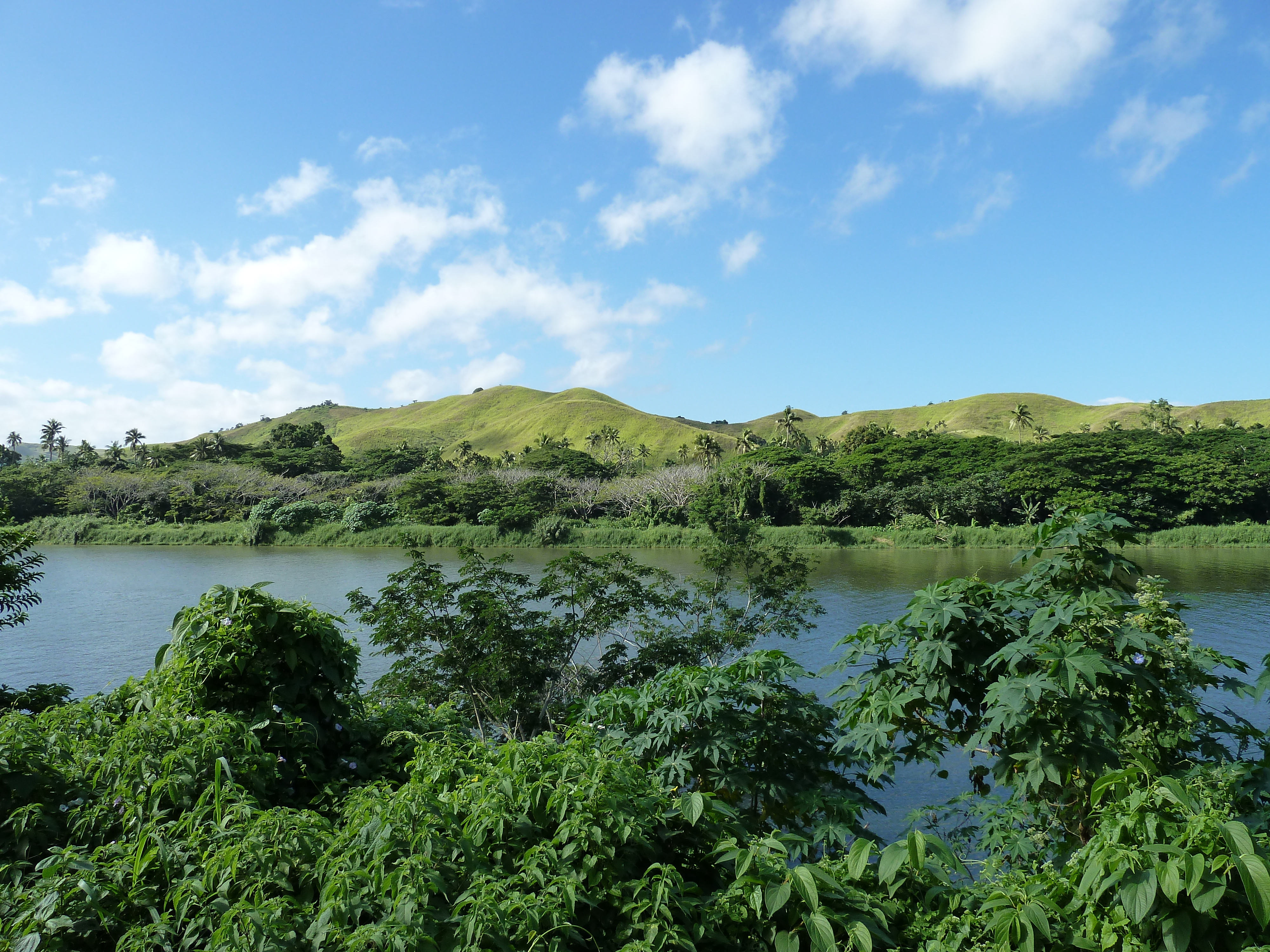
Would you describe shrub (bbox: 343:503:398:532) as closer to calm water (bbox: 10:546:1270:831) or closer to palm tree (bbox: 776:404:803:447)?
calm water (bbox: 10:546:1270:831)

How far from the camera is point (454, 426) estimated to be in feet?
485

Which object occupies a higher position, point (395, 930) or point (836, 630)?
point (395, 930)

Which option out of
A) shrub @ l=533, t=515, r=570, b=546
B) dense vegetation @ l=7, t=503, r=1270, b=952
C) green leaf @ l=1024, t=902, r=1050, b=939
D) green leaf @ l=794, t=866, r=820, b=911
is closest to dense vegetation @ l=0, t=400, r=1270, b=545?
shrub @ l=533, t=515, r=570, b=546

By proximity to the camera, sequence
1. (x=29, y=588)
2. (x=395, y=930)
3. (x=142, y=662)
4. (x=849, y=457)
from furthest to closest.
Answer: (x=849, y=457) < (x=142, y=662) < (x=29, y=588) < (x=395, y=930)

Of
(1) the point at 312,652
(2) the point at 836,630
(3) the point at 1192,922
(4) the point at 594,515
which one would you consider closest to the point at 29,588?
(1) the point at 312,652

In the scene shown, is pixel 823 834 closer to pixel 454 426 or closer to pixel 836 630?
pixel 836 630

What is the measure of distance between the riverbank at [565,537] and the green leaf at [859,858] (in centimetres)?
4030

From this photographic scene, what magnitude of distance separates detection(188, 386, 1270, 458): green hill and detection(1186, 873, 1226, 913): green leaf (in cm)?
11119

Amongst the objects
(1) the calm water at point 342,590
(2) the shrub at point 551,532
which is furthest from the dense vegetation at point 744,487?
(1) the calm water at point 342,590

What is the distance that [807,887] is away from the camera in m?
2.21

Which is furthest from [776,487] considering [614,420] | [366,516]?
[614,420]

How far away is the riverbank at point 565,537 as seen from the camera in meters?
41.6

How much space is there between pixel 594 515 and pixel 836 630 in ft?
150

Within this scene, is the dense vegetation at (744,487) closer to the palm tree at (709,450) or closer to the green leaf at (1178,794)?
the palm tree at (709,450)
